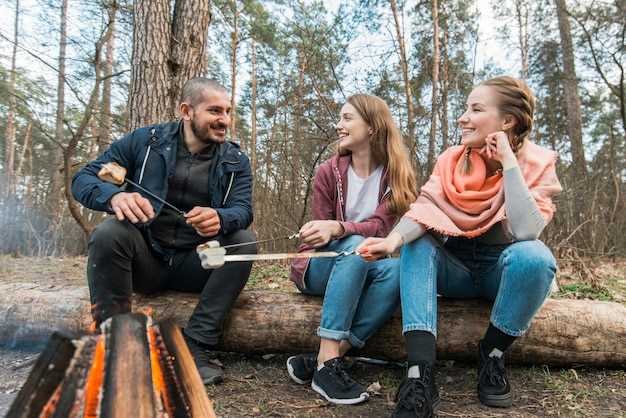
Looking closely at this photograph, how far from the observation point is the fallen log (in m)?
2.38

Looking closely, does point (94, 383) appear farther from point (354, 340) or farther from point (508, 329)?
point (508, 329)

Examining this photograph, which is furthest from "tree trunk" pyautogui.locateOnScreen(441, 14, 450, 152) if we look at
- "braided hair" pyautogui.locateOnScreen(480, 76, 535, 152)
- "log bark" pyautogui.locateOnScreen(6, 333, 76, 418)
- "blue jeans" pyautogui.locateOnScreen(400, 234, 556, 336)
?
"log bark" pyautogui.locateOnScreen(6, 333, 76, 418)

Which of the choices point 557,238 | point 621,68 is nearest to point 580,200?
point 557,238

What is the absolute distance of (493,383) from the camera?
2021 mm

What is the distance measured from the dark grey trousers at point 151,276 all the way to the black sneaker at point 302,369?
1.34 feet

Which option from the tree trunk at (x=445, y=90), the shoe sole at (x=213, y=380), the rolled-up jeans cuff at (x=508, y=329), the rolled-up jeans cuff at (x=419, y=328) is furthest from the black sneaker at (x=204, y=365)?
the tree trunk at (x=445, y=90)

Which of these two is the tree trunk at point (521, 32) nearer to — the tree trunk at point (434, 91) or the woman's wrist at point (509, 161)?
the tree trunk at point (434, 91)

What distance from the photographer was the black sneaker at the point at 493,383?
1993mm

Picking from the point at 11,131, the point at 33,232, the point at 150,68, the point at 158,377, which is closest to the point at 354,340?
the point at 158,377

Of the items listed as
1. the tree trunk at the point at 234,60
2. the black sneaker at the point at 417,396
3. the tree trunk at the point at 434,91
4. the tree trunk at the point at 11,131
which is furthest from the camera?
the tree trunk at the point at 234,60

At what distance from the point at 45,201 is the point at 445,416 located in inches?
416

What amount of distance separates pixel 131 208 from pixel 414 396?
4.84 feet

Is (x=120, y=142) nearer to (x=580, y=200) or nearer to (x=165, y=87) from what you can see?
(x=165, y=87)

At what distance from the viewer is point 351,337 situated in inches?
89.5
